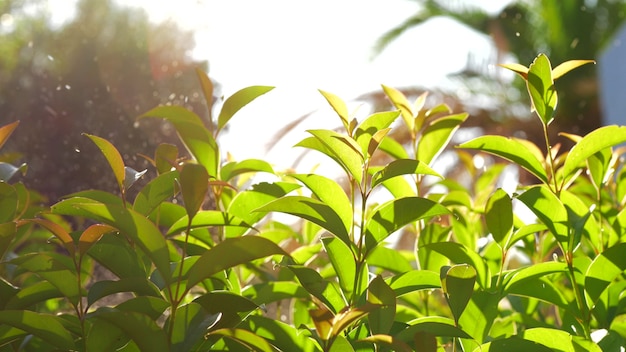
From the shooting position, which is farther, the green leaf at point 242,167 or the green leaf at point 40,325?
the green leaf at point 242,167

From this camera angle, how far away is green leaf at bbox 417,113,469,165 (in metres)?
0.80

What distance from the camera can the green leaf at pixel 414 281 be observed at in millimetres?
687

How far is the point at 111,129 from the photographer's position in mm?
1487

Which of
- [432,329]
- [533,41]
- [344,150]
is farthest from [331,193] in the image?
[533,41]

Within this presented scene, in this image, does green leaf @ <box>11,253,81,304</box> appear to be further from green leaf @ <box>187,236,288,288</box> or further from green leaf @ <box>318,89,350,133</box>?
green leaf @ <box>318,89,350,133</box>

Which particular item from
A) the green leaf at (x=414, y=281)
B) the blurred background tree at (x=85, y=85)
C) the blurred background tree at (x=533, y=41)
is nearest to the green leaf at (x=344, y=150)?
the green leaf at (x=414, y=281)

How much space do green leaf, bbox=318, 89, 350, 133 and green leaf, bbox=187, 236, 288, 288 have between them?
0.68 ft

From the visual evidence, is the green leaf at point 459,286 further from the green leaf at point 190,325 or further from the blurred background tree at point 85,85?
the blurred background tree at point 85,85

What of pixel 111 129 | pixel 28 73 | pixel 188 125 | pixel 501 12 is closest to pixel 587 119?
pixel 501 12

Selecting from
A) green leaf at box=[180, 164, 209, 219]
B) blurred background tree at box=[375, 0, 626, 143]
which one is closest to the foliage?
green leaf at box=[180, 164, 209, 219]

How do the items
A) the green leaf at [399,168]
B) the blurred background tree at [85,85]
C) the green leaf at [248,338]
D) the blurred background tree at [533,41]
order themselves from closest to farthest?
the green leaf at [248,338] < the green leaf at [399,168] < the blurred background tree at [85,85] < the blurred background tree at [533,41]

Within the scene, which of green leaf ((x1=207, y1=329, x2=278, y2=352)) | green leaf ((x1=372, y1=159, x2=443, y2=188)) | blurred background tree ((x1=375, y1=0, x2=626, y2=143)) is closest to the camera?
green leaf ((x1=207, y1=329, x2=278, y2=352))

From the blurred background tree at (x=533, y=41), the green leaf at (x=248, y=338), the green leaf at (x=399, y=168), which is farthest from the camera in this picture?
the blurred background tree at (x=533, y=41)

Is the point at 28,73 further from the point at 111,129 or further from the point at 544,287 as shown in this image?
the point at 544,287
